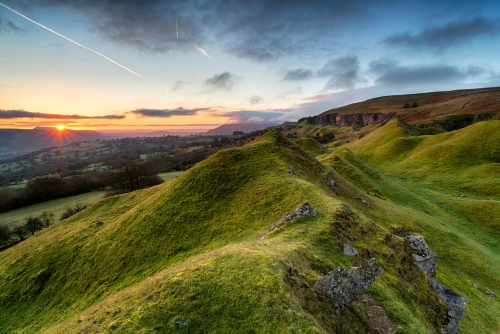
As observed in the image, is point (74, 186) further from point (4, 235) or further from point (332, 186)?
point (332, 186)

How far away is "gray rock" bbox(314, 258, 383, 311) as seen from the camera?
33.8ft

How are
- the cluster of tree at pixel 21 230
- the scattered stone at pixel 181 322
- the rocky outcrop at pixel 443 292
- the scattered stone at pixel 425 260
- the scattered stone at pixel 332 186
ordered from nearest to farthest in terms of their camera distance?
the scattered stone at pixel 181 322 → the rocky outcrop at pixel 443 292 → the scattered stone at pixel 425 260 → the scattered stone at pixel 332 186 → the cluster of tree at pixel 21 230

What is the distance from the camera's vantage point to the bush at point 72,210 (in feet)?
214

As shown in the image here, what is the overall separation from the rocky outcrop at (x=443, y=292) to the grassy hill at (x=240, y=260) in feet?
2.50

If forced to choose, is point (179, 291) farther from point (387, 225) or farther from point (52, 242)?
point (52, 242)

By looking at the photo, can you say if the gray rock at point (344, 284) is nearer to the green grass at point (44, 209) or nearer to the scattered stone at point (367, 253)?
the scattered stone at point (367, 253)

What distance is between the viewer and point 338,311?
398 inches

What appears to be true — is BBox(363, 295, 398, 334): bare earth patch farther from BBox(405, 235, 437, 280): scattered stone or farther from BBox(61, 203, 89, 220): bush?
BBox(61, 203, 89, 220): bush

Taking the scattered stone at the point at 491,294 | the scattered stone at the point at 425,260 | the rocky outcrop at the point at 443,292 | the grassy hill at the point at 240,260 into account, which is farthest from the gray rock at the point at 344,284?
the scattered stone at the point at 491,294

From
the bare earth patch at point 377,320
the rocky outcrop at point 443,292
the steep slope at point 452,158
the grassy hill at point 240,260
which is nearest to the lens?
the grassy hill at point 240,260

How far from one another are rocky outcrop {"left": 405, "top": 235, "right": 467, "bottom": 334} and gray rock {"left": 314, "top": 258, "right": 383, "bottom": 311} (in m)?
7.40

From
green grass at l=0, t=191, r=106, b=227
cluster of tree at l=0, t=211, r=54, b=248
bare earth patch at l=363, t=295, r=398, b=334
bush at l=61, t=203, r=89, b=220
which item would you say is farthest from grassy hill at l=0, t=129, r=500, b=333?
green grass at l=0, t=191, r=106, b=227

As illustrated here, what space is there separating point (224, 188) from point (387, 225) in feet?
61.6

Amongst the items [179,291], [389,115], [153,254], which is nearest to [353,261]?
[179,291]
